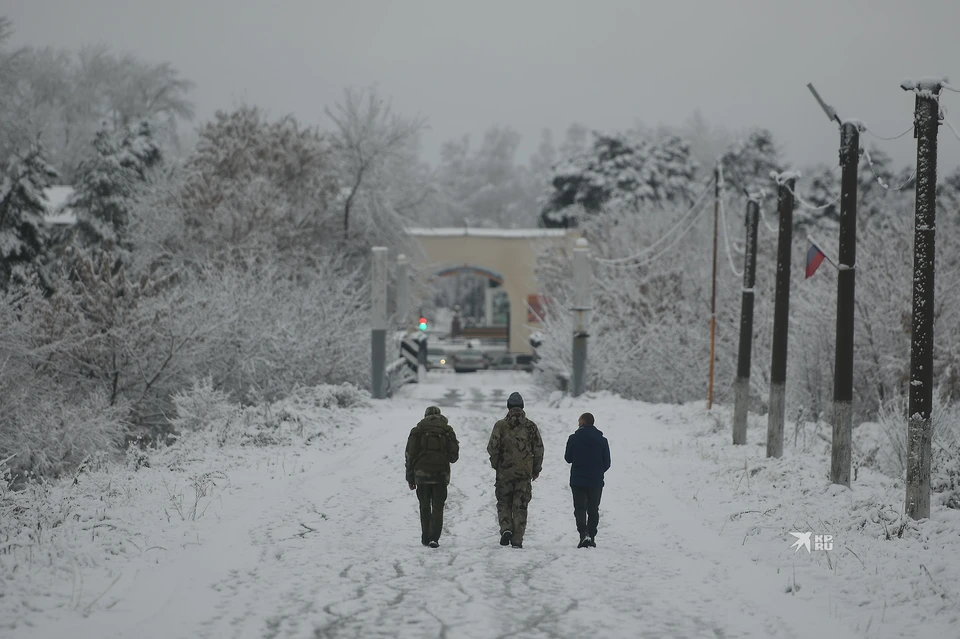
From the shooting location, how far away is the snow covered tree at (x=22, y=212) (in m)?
35.3

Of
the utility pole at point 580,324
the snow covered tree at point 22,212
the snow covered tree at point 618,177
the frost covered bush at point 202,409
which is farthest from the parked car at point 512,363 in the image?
the frost covered bush at point 202,409

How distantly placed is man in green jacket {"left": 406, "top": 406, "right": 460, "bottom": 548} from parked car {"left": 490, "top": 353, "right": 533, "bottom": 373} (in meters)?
43.5

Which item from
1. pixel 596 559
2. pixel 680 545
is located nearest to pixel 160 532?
pixel 596 559

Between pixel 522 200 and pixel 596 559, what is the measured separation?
119m

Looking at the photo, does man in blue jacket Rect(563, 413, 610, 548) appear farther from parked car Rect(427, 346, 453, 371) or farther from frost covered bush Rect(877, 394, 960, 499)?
parked car Rect(427, 346, 453, 371)

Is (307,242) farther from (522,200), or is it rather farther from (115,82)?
(522,200)

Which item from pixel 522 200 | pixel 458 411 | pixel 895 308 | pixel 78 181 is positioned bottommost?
pixel 458 411

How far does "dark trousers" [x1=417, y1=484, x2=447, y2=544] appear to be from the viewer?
1006 centimetres

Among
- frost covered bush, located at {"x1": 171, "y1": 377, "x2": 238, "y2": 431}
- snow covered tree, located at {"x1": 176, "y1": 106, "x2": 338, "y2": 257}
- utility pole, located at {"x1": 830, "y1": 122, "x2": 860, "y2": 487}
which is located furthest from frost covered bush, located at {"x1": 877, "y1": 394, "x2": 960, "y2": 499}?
snow covered tree, located at {"x1": 176, "y1": 106, "x2": 338, "y2": 257}

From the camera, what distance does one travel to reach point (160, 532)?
9.77 m

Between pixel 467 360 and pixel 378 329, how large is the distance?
2597 cm

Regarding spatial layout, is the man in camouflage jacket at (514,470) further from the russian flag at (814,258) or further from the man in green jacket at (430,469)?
the russian flag at (814,258)

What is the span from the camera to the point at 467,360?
52688mm

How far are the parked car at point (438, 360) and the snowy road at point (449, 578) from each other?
126 ft
